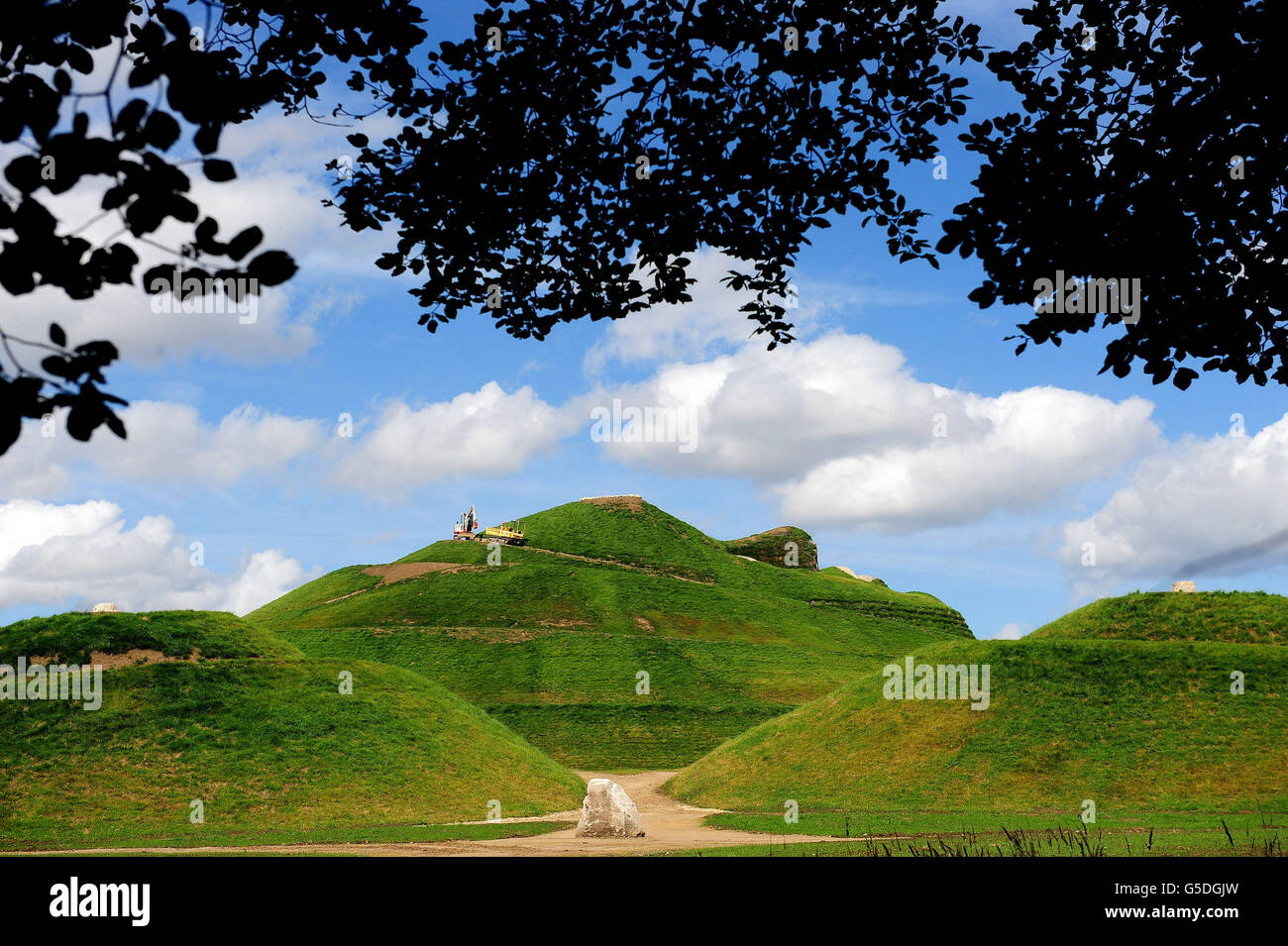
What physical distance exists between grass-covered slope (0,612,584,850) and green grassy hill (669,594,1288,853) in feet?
32.0

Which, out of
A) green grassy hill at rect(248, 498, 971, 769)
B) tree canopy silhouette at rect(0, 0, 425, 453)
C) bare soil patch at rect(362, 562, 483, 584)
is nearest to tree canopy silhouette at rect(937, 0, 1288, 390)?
tree canopy silhouette at rect(0, 0, 425, 453)

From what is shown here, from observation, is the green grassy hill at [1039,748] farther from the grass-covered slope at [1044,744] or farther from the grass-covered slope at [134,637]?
the grass-covered slope at [134,637]

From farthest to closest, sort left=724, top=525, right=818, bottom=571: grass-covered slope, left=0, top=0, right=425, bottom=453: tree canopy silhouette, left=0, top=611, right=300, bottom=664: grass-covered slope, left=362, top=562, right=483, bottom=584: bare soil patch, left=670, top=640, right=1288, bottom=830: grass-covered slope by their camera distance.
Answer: left=724, top=525, right=818, bottom=571: grass-covered slope, left=362, top=562, right=483, bottom=584: bare soil patch, left=0, top=611, right=300, bottom=664: grass-covered slope, left=670, top=640, right=1288, bottom=830: grass-covered slope, left=0, top=0, right=425, bottom=453: tree canopy silhouette

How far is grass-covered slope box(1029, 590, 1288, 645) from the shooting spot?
47.3 m

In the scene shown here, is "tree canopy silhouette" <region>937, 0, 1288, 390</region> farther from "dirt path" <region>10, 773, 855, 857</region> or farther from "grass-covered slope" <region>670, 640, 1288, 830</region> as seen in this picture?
"grass-covered slope" <region>670, 640, 1288, 830</region>

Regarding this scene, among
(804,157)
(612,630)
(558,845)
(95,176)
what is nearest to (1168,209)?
(804,157)

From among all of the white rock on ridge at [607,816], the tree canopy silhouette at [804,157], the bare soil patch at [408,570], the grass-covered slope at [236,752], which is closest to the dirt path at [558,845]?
the white rock on ridge at [607,816]

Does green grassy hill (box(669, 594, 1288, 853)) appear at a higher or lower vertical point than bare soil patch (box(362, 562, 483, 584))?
lower

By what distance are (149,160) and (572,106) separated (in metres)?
8.07

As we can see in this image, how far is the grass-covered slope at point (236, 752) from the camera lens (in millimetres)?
30578

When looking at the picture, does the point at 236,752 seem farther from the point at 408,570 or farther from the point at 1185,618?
the point at 408,570

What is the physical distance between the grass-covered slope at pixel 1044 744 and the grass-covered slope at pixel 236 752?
961cm

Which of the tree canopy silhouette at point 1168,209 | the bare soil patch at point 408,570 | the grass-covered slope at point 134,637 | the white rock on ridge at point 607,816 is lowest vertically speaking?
the white rock on ridge at point 607,816

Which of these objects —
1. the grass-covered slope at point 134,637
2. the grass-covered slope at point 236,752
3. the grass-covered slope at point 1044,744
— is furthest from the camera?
the grass-covered slope at point 134,637
